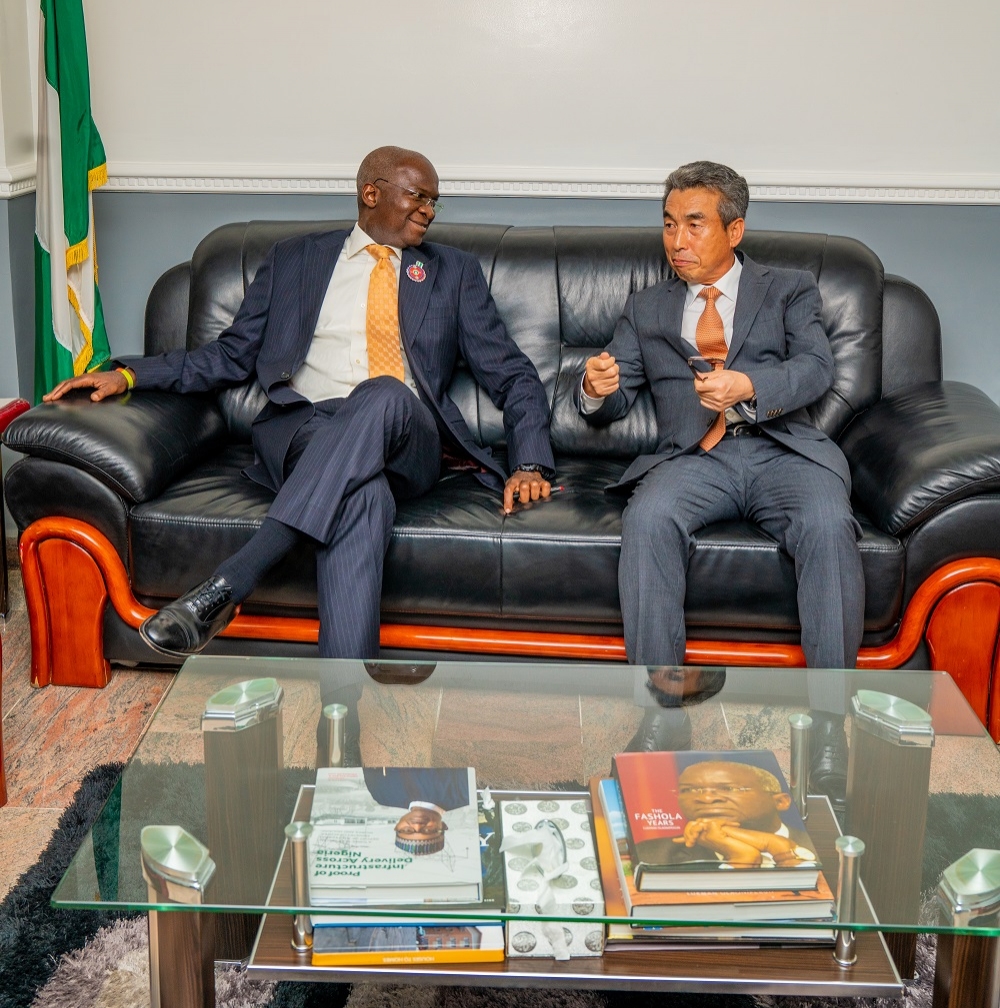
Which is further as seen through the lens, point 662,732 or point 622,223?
point 622,223

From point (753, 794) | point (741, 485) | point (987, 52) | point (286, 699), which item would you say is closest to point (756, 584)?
point (741, 485)

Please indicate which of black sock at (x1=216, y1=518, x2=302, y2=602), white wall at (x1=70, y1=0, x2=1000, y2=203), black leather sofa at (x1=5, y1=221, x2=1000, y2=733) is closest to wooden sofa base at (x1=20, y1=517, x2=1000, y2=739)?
black leather sofa at (x1=5, y1=221, x2=1000, y2=733)

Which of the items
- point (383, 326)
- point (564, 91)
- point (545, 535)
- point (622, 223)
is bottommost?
point (545, 535)

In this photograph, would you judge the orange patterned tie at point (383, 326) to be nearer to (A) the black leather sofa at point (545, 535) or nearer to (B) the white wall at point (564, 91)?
(A) the black leather sofa at point (545, 535)

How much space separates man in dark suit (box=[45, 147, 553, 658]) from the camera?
242 cm

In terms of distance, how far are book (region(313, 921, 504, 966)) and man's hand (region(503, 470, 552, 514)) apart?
1.15 metres

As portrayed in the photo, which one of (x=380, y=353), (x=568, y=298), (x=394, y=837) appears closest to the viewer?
(x=394, y=837)

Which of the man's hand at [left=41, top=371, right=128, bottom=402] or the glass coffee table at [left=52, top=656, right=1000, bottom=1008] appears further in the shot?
the man's hand at [left=41, top=371, right=128, bottom=402]

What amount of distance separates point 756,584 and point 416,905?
1201 millimetres

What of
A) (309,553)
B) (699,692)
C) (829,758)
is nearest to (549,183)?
(309,553)

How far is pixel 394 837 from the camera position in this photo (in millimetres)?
1317

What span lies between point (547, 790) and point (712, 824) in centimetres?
23

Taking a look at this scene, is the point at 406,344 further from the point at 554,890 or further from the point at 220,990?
the point at 554,890

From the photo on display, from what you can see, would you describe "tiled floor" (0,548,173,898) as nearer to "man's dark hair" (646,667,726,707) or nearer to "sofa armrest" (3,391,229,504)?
"sofa armrest" (3,391,229,504)
